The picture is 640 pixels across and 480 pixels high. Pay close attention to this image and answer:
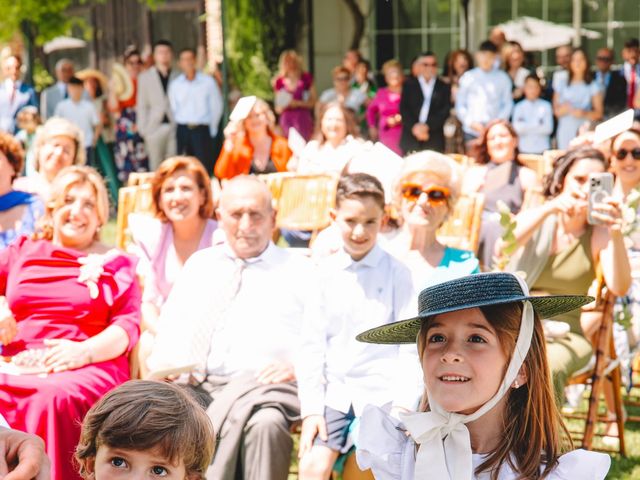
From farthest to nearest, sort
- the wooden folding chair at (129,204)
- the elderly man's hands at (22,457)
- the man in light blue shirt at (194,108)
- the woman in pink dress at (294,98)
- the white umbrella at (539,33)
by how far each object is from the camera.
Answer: the white umbrella at (539,33), the woman in pink dress at (294,98), the man in light blue shirt at (194,108), the wooden folding chair at (129,204), the elderly man's hands at (22,457)

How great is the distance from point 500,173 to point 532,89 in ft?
15.9

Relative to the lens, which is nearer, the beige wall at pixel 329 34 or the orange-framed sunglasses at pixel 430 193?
the orange-framed sunglasses at pixel 430 193

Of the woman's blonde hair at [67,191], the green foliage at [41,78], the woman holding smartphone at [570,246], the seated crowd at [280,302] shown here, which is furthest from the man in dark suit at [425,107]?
the green foliage at [41,78]

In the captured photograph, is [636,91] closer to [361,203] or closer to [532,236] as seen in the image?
[532,236]

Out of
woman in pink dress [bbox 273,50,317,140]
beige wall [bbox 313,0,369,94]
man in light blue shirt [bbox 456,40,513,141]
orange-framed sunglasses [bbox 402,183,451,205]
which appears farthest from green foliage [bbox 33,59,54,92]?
orange-framed sunglasses [bbox 402,183,451,205]

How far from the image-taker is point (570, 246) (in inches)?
206

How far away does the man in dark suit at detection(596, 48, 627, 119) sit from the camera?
509 inches

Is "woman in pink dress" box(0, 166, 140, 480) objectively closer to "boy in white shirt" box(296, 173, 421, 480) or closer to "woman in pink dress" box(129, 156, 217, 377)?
"woman in pink dress" box(129, 156, 217, 377)

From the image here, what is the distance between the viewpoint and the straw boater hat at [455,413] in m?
2.72

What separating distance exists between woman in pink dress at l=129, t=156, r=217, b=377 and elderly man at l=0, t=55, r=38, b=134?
7982 millimetres

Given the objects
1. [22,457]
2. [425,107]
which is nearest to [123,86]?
[425,107]

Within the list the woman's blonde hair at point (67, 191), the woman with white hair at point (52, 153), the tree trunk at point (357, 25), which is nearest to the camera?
the woman's blonde hair at point (67, 191)

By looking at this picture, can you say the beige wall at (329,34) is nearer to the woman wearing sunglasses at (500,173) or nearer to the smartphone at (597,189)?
the woman wearing sunglasses at (500,173)

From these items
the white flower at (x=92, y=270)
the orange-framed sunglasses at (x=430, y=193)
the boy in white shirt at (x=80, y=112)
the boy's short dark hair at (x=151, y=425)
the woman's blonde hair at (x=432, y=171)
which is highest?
the boy in white shirt at (x=80, y=112)
